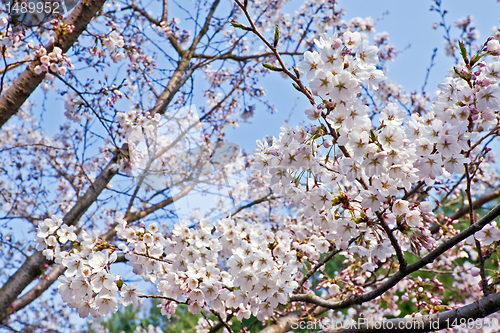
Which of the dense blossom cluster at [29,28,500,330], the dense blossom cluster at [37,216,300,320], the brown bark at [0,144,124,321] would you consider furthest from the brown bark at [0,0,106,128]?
the dense blossom cluster at [29,28,500,330]

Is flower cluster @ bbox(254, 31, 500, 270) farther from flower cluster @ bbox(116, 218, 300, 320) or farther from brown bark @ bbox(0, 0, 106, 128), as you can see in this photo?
brown bark @ bbox(0, 0, 106, 128)

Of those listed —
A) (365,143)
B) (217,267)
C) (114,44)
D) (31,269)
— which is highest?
(114,44)

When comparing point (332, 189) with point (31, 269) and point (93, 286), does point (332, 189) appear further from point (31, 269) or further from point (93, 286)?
point (31, 269)

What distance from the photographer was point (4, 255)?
5.27 metres

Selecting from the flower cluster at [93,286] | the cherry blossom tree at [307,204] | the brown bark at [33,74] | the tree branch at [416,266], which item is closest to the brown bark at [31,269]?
the cherry blossom tree at [307,204]

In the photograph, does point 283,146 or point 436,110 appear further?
point 436,110

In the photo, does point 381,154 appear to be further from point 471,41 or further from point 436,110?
point 471,41

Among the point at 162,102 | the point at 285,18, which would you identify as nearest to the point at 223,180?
the point at 162,102

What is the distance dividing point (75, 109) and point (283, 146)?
9.44 feet

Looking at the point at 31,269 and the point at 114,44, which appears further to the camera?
the point at 31,269

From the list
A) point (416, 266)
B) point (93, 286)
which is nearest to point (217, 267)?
point (93, 286)

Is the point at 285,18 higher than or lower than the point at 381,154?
higher

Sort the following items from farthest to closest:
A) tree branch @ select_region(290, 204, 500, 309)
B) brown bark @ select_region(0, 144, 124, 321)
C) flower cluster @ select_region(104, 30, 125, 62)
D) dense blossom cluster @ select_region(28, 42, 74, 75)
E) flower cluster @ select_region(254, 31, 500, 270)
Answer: brown bark @ select_region(0, 144, 124, 321) → flower cluster @ select_region(104, 30, 125, 62) → dense blossom cluster @ select_region(28, 42, 74, 75) → tree branch @ select_region(290, 204, 500, 309) → flower cluster @ select_region(254, 31, 500, 270)

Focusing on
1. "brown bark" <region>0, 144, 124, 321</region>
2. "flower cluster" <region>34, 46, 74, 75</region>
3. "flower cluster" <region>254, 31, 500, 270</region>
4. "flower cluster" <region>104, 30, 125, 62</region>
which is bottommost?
"brown bark" <region>0, 144, 124, 321</region>
